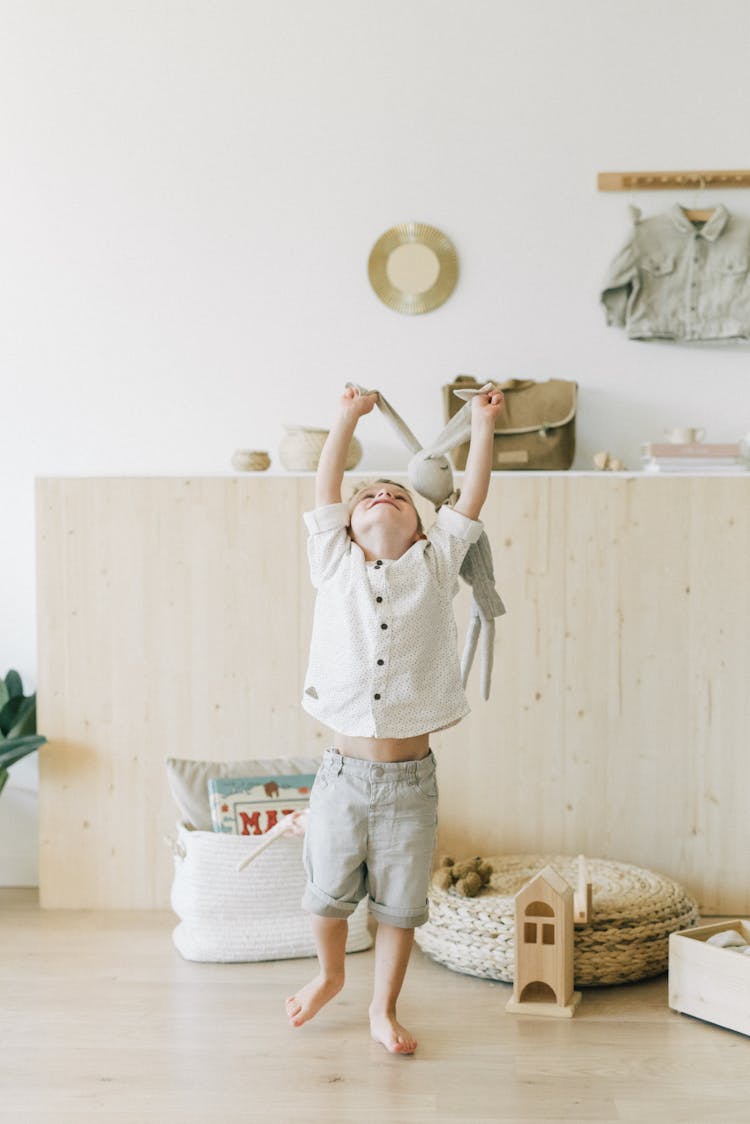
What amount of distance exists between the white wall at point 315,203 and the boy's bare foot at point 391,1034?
1.43 m

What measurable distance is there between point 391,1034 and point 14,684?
→ 1529 millimetres

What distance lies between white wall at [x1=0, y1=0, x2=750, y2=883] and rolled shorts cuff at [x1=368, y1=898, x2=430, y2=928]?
1.42 m

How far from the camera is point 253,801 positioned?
8.98 ft

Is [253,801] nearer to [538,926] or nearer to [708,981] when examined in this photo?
[538,926]

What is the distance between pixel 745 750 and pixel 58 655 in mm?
1697

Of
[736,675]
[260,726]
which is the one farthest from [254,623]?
[736,675]

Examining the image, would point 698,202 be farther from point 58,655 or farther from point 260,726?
point 58,655

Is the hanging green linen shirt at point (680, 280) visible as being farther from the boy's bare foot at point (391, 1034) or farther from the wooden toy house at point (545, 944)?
the boy's bare foot at point (391, 1034)

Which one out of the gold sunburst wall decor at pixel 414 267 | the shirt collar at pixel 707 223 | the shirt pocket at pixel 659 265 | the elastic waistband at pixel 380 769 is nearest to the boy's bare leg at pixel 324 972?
the elastic waistband at pixel 380 769

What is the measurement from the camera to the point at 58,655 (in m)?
3.02

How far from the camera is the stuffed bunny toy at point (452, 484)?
226cm

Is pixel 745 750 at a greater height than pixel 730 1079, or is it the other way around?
pixel 745 750

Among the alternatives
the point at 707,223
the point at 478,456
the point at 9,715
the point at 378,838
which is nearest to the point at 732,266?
the point at 707,223

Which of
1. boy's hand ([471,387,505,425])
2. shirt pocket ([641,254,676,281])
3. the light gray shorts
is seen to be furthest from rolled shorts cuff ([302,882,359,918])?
shirt pocket ([641,254,676,281])
